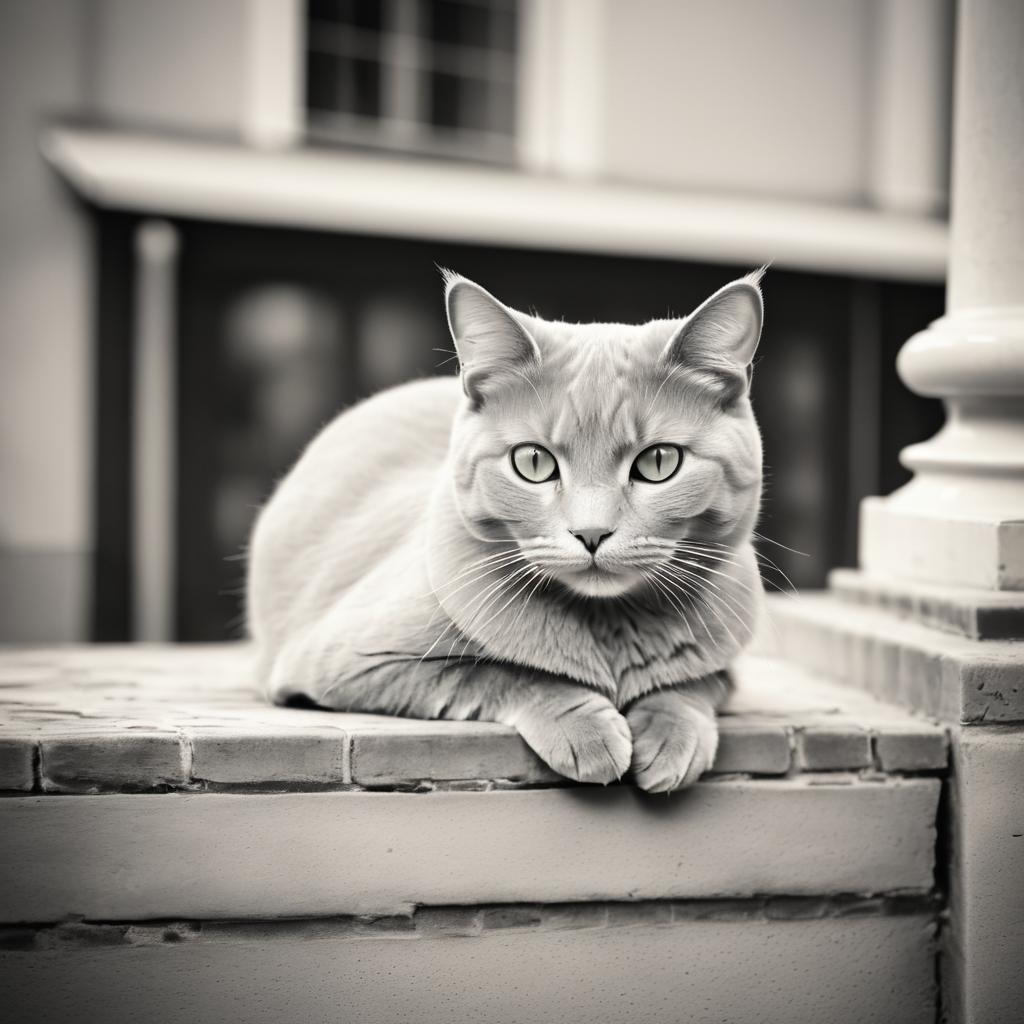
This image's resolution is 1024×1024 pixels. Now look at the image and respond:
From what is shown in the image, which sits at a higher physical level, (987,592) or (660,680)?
(987,592)

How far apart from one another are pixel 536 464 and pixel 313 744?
45 cm

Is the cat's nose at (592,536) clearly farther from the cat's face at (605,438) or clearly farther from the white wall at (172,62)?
the white wall at (172,62)

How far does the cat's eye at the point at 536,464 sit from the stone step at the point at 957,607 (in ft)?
2.21

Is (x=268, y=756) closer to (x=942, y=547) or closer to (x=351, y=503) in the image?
(x=351, y=503)

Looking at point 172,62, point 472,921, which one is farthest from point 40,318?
point 472,921

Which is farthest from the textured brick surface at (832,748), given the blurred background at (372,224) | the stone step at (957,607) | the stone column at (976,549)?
the blurred background at (372,224)

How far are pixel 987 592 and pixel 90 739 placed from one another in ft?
4.11

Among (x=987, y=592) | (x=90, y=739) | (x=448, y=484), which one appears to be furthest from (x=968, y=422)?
(x=90, y=739)

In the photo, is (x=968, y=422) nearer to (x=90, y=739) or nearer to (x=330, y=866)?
(x=330, y=866)

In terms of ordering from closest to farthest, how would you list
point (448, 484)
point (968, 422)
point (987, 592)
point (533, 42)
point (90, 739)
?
point (90, 739) → point (448, 484) → point (987, 592) → point (968, 422) → point (533, 42)

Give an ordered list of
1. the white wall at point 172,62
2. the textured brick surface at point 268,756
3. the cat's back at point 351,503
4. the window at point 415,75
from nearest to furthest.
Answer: the textured brick surface at point 268,756
the cat's back at point 351,503
the white wall at point 172,62
the window at point 415,75

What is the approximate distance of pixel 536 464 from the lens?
4.69ft

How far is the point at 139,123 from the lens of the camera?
16.5ft

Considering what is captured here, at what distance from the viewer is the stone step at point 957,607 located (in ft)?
5.41
